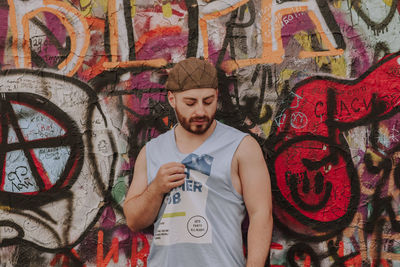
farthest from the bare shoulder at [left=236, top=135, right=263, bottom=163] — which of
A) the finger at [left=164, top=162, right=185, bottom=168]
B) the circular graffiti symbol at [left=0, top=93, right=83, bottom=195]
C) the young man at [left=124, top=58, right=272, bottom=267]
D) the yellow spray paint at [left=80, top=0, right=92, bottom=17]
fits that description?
the yellow spray paint at [left=80, top=0, right=92, bottom=17]

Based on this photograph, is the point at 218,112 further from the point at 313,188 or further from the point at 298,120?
the point at 313,188

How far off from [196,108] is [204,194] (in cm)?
46

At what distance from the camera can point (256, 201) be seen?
7.88 ft

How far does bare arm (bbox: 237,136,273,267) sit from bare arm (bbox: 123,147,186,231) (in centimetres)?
34

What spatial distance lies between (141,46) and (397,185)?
1863 millimetres

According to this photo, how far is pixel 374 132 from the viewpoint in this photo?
111 inches

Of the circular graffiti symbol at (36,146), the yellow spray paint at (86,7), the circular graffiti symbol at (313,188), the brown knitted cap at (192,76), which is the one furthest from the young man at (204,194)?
the yellow spray paint at (86,7)

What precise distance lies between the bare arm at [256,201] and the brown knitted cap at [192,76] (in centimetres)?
41

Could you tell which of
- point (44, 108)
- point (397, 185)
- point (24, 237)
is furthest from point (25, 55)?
point (397, 185)

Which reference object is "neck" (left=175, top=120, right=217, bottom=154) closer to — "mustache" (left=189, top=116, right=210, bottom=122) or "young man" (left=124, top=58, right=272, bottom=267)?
"young man" (left=124, top=58, right=272, bottom=267)

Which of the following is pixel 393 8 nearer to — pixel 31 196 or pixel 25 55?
pixel 25 55

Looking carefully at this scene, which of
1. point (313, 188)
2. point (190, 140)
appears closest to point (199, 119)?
point (190, 140)

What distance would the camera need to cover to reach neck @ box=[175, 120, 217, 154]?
2545 mm

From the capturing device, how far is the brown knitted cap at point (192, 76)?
2.39 metres
